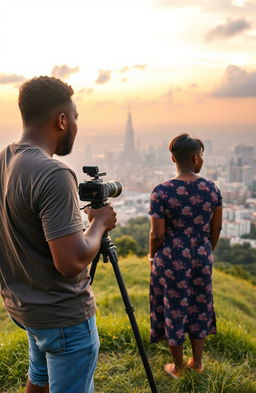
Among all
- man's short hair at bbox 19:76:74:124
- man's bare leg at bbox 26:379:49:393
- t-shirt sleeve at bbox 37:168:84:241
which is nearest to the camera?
t-shirt sleeve at bbox 37:168:84:241

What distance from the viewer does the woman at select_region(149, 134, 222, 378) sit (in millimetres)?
2691

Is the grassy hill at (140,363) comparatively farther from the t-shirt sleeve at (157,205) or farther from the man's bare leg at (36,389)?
the t-shirt sleeve at (157,205)

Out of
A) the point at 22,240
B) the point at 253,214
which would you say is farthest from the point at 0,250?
the point at 253,214

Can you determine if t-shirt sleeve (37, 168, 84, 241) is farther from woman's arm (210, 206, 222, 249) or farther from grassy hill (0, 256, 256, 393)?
grassy hill (0, 256, 256, 393)

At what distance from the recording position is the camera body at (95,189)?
5.84 ft

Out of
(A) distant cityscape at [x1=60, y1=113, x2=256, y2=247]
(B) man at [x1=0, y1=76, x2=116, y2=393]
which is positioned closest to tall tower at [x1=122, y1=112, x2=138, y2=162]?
(A) distant cityscape at [x1=60, y1=113, x2=256, y2=247]

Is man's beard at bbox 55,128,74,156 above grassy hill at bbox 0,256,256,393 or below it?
above

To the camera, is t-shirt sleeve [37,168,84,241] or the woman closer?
t-shirt sleeve [37,168,84,241]

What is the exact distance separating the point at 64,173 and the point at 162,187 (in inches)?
53.9

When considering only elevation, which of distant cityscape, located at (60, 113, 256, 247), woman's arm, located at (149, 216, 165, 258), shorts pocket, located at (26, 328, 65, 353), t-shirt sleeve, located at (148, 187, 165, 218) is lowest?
distant cityscape, located at (60, 113, 256, 247)

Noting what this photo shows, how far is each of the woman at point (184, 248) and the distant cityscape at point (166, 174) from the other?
18930 millimetres

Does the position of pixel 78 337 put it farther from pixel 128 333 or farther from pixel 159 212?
pixel 128 333

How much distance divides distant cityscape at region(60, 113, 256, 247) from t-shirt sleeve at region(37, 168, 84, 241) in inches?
798

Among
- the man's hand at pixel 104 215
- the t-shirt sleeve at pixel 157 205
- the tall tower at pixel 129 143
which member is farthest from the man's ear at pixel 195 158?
the tall tower at pixel 129 143
